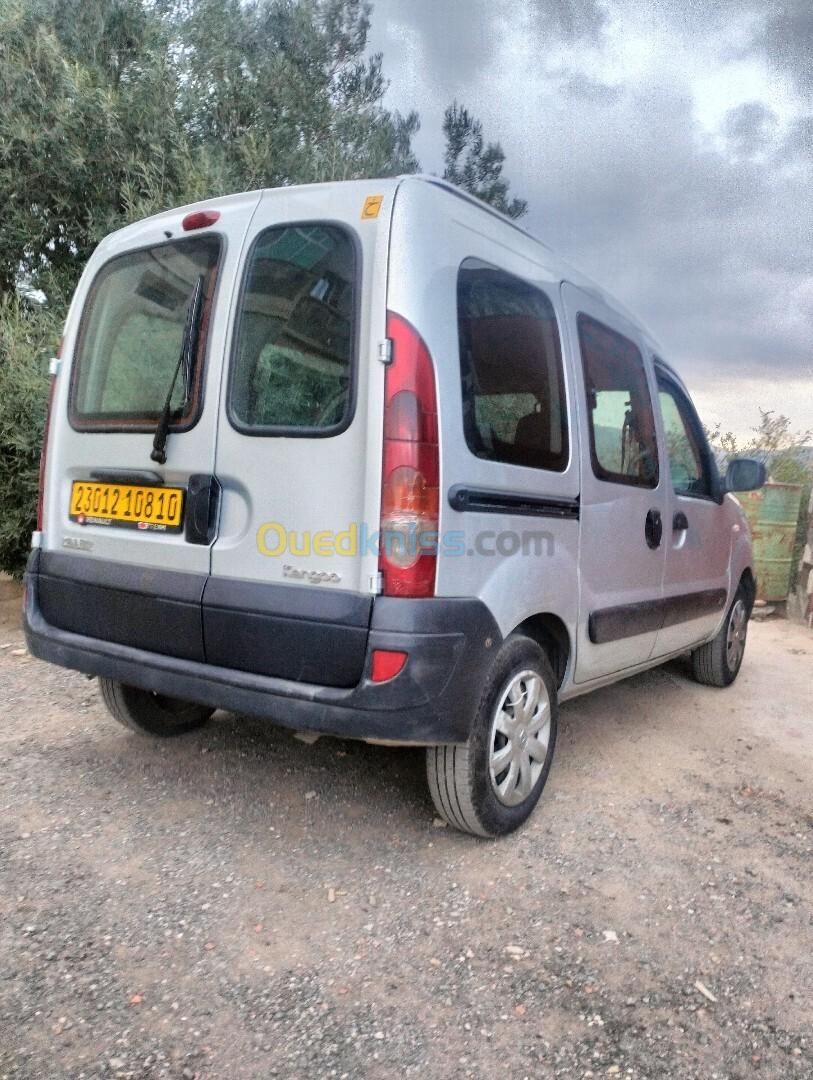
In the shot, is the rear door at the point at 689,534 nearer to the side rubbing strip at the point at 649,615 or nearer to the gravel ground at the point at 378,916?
the side rubbing strip at the point at 649,615

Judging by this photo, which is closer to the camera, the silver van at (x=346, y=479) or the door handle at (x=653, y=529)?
the silver van at (x=346, y=479)

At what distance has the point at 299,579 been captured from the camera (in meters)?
2.26

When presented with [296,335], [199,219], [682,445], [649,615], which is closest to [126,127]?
[199,219]

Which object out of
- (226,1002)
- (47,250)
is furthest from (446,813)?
(47,250)

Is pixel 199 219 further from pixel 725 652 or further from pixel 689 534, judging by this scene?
pixel 725 652

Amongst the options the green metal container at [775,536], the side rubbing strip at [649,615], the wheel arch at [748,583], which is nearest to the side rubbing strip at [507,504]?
the side rubbing strip at [649,615]

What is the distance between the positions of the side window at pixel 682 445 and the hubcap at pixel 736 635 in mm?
1010

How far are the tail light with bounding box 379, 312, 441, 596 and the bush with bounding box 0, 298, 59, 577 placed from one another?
14.0 feet

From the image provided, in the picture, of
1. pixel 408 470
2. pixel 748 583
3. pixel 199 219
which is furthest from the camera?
pixel 748 583

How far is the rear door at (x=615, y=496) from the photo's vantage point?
9.65 ft

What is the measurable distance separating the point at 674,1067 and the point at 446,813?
3.28ft

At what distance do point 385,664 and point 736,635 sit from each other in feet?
11.2

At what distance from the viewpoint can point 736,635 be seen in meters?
4.86

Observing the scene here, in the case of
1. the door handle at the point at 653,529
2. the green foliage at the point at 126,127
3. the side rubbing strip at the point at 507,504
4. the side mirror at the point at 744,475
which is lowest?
the door handle at the point at 653,529
